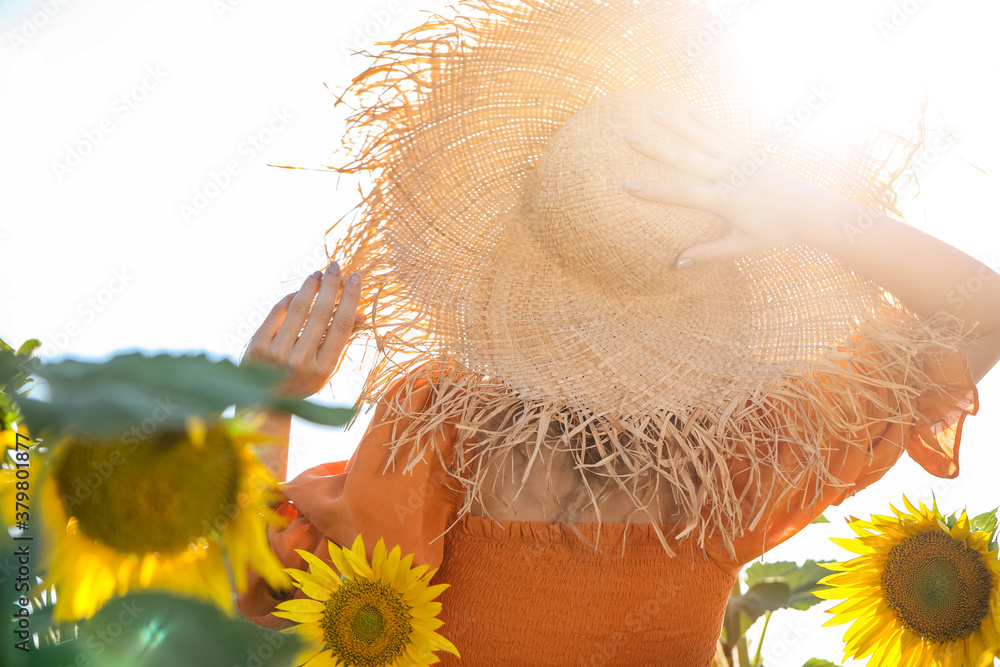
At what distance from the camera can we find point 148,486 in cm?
Result: 18

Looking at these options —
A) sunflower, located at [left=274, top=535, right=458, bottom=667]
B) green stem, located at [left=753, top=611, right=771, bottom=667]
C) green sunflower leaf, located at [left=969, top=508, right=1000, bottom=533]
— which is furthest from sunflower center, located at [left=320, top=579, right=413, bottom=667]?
green stem, located at [left=753, top=611, right=771, bottom=667]

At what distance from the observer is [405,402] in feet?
2.32

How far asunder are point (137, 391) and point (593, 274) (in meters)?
0.57

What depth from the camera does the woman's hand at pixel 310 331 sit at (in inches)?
23.8

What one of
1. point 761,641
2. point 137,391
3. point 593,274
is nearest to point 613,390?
point 593,274

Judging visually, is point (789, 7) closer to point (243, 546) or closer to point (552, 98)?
point (552, 98)

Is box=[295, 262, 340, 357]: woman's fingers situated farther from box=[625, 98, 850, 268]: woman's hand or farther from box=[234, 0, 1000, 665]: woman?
box=[625, 98, 850, 268]: woman's hand

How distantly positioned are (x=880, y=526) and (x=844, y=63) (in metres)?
0.38

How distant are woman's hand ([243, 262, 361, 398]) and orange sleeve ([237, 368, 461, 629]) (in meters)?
0.09

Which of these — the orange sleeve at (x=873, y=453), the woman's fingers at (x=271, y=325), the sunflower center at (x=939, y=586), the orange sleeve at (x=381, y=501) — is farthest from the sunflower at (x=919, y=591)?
the woman's fingers at (x=271, y=325)

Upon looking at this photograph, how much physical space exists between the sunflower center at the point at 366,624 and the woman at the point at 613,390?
0.16 metres

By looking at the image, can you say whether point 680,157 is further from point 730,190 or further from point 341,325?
point 341,325

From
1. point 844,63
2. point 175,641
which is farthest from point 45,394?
point 844,63

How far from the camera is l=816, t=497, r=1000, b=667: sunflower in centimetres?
53
